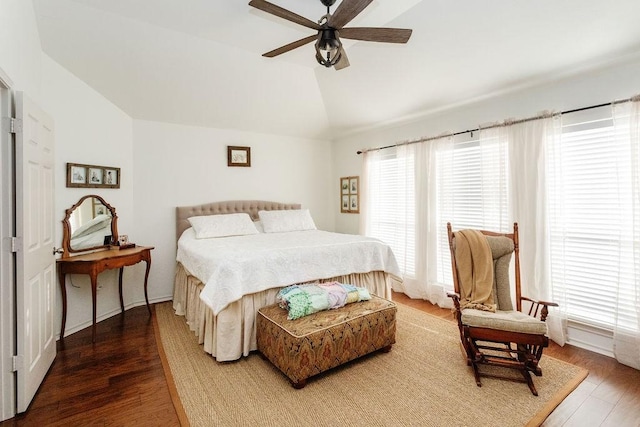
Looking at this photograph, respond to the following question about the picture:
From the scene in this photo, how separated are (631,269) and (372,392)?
2323 mm

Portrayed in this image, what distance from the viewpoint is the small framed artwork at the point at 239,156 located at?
4.74 m

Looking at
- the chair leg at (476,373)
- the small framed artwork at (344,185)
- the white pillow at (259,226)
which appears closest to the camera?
the chair leg at (476,373)

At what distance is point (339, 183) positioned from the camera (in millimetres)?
5723

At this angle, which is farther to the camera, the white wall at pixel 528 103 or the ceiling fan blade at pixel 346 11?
the white wall at pixel 528 103

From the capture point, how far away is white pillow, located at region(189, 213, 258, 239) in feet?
12.9

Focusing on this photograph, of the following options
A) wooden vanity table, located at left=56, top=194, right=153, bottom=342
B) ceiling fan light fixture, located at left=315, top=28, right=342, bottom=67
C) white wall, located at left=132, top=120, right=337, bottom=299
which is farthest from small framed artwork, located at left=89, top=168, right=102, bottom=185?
ceiling fan light fixture, located at left=315, top=28, right=342, bottom=67

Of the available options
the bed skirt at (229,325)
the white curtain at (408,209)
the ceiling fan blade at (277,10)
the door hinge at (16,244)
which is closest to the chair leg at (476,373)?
the bed skirt at (229,325)

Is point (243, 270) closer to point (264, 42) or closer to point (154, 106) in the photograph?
point (264, 42)

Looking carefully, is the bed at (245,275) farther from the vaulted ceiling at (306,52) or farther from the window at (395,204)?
the vaulted ceiling at (306,52)

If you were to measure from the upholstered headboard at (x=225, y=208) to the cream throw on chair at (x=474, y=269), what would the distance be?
3.07 meters

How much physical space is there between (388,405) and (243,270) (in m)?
1.47

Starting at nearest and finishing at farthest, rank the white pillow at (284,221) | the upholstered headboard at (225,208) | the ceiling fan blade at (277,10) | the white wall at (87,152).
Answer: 1. the ceiling fan blade at (277,10)
2. the white wall at (87,152)
3. the upholstered headboard at (225,208)
4. the white pillow at (284,221)

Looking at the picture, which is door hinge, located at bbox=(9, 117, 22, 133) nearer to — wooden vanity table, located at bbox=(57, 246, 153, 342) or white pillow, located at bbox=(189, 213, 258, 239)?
wooden vanity table, located at bbox=(57, 246, 153, 342)

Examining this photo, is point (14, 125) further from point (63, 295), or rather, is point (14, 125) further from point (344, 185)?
point (344, 185)
